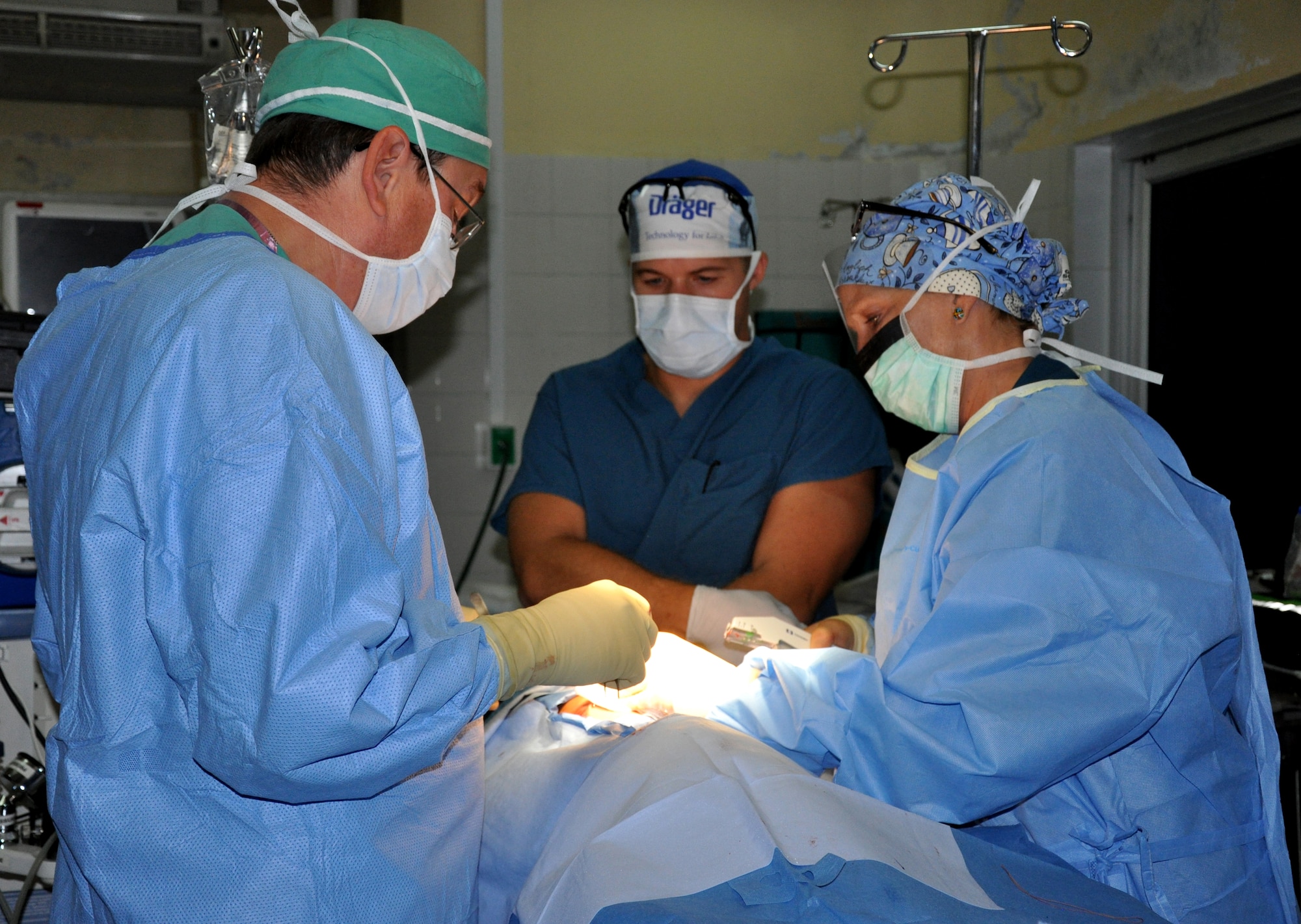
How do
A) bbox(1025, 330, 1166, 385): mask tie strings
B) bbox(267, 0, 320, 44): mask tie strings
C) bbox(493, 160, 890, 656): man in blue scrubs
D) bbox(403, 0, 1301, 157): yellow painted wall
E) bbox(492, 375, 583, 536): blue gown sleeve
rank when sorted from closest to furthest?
bbox(267, 0, 320, 44): mask tie strings < bbox(1025, 330, 1166, 385): mask tie strings < bbox(493, 160, 890, 656): man in blue scrubs < bbox(492, 375, 583, 536): blue gown sleeve < bbox(403, 0, 1301, 157): yellow painted wall

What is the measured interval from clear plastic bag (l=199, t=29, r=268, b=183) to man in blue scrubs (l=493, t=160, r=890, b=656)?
773 millimetres

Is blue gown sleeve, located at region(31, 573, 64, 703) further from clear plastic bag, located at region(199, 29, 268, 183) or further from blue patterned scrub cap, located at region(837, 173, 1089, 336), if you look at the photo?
blue patterned scrub cap, located at region(837, 173, 1089, 336)

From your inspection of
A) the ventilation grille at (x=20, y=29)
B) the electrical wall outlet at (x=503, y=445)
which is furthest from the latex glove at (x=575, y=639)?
the ventilation grille at (x=20, y=29)

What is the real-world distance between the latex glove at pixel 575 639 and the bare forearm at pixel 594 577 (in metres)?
0.36

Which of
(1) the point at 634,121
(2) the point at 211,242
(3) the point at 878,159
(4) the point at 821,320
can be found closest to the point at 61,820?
(2) the point at 211,242

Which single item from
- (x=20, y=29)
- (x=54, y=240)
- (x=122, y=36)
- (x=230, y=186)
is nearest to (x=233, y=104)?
(x=230, y=186)

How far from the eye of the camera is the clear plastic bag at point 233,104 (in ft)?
5.38

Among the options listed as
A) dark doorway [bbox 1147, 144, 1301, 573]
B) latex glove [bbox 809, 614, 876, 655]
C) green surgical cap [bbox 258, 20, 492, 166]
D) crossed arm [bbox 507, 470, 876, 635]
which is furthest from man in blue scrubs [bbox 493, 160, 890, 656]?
dark doorway [bbox 1147, 144, 1301, 573]

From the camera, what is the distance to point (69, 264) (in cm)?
334

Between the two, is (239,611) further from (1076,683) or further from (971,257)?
(971,257)

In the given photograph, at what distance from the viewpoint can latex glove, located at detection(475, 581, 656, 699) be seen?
3.73 ft

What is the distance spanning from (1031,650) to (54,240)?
325 cm

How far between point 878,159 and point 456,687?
316 centimetres

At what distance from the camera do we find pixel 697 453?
6.93ft
